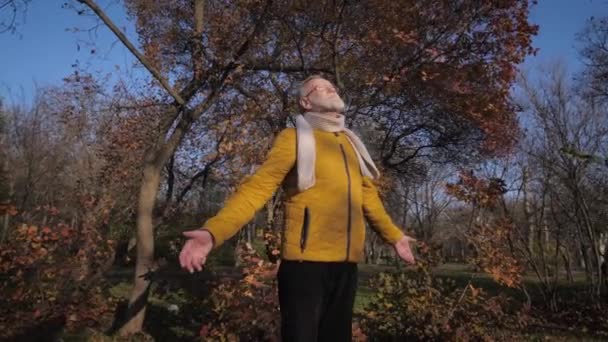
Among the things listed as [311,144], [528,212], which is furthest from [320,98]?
[528,212]

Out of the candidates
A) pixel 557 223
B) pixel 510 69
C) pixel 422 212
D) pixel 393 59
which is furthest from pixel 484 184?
pixel 422 212

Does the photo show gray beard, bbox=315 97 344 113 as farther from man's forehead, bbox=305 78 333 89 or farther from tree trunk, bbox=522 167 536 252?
tree trunk, bbox=522 167 536 252

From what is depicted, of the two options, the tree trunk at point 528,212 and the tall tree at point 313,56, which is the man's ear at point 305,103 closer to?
the tall tree at point 313,56

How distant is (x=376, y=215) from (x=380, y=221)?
44 mm

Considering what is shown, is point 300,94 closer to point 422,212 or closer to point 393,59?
point 393,59

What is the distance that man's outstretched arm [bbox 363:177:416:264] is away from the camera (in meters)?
2.51

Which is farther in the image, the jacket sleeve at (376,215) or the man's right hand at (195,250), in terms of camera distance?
the jacket sleeve at (376,215)

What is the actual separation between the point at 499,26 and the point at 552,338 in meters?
4.48

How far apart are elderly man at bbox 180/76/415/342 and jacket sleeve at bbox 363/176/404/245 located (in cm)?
8

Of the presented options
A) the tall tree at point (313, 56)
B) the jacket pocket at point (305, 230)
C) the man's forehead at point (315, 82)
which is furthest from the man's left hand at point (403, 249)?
the tall tree at point (313, 56)

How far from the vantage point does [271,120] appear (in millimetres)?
10789

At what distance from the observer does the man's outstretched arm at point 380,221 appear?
8.22 feet

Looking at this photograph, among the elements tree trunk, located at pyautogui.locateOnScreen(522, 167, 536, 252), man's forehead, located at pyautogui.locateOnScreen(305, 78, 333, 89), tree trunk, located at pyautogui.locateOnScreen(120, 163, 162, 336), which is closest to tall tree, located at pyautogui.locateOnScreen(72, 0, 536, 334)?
tree trunk, located at pyautogui.locateOnScreen(120, 163, 162, 336)

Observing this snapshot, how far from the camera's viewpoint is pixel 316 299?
2.14 meters
